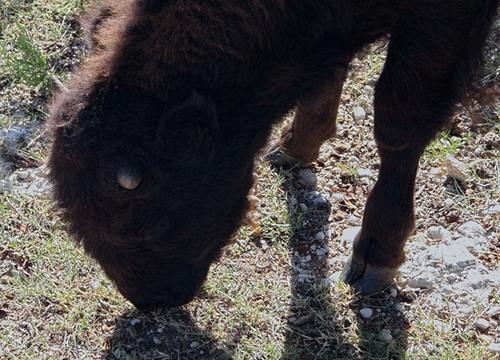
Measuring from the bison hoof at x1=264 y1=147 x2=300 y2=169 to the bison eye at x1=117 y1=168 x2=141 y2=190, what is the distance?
2118 mm

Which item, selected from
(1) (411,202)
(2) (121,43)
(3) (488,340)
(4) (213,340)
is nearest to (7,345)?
(4) (213,340)

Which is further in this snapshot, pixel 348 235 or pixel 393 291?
pixel 348 235

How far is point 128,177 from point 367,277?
6.12 feet

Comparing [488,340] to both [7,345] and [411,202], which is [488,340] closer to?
[411,202]

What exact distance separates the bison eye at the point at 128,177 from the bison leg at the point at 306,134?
71.6 inches

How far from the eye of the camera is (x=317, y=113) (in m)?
4.88

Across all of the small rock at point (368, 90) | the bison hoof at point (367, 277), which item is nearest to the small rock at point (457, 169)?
the small rock at point (368, 90)

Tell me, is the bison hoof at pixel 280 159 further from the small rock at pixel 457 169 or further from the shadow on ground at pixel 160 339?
the shadow on ground at pixel 160 339

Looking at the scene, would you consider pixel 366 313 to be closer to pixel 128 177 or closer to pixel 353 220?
pixel 353 220

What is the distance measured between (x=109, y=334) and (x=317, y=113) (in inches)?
80.4

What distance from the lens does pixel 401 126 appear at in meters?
3.93

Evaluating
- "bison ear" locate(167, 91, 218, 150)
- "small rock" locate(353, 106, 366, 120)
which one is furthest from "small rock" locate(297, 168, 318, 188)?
"bison ear" locate(167, 91, 218, 150)

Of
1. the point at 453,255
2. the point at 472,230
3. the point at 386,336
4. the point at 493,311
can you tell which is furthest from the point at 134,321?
the point at 472,230

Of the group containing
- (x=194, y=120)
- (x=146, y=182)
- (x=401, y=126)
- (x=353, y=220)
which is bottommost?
(x=353, y=220)
